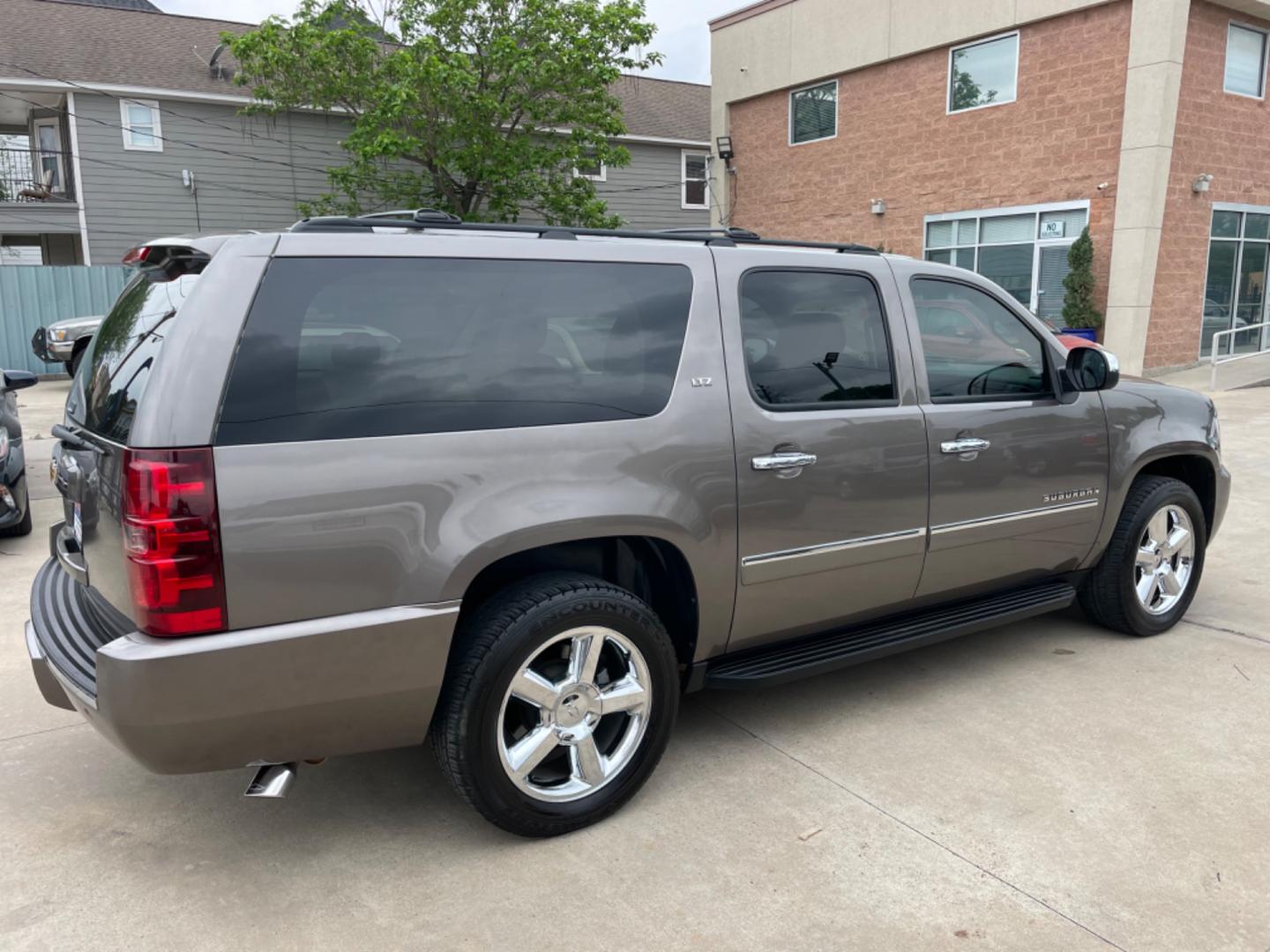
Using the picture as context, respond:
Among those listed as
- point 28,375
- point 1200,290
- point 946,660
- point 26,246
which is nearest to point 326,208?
point 26,246

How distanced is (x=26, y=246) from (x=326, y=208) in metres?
8.25

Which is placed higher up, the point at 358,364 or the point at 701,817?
the point at 358,364

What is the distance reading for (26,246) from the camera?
76.0ft

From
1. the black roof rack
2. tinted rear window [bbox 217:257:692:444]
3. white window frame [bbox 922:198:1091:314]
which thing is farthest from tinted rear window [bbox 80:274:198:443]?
white window frame [bbox 922:198:1091:314]

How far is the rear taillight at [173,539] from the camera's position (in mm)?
2457

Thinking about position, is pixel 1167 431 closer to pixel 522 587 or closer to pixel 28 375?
pixel 522 587

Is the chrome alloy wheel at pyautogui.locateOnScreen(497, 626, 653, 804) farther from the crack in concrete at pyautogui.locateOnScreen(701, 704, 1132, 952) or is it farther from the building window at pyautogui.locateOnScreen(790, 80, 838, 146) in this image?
the building window at pyautogui.locateOnScreen(790, 80, 838, 146)

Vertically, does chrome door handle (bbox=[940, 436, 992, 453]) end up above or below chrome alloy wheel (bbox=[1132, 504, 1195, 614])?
above

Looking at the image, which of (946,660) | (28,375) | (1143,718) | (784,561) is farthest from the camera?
(28,375)

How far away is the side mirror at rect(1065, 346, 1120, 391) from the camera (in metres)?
4.23

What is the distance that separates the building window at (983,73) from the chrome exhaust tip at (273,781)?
17.5 meters

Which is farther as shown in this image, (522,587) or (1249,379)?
(1249,379)

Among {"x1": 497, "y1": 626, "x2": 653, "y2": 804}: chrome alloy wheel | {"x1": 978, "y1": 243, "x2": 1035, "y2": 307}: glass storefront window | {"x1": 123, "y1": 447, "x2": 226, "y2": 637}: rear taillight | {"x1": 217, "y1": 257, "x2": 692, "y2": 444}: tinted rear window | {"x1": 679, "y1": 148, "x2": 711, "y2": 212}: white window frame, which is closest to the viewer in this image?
{"x1": 123, "y1": 447, "x2": 226, "y2": 637}: rear taillight

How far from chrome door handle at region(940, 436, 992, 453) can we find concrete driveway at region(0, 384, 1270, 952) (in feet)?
3.37
